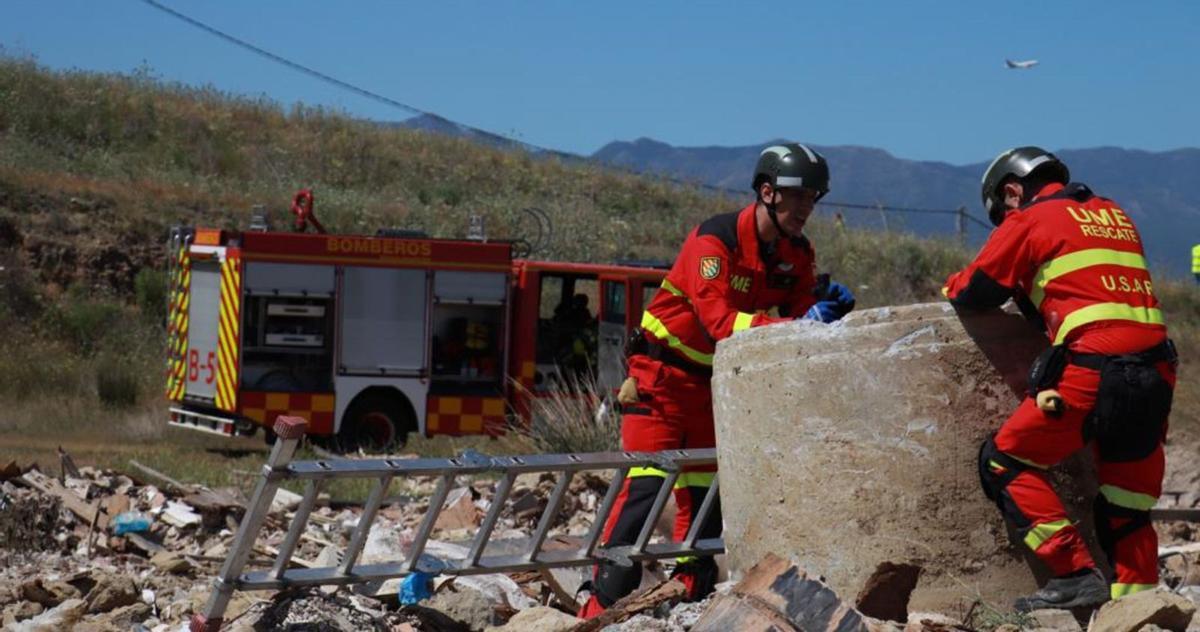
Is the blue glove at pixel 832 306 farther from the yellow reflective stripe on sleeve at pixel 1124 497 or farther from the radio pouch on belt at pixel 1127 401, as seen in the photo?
the yellow reflective stripe on sleeve at pixel 1124 497

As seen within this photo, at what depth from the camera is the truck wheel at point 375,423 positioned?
15852 millimetres

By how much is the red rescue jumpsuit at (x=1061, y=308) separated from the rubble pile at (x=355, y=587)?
0.32 metres

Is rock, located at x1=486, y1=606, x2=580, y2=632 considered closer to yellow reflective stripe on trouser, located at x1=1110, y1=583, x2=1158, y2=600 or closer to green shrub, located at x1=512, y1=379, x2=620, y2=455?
yellow reflective stripe on trouser, located at x1=1110, y1=583, x2=1158, y2=600

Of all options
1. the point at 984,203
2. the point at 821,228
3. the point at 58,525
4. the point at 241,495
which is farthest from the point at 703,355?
the point at 821,228

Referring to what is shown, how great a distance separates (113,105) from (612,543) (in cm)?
2906

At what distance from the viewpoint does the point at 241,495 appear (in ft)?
34.2

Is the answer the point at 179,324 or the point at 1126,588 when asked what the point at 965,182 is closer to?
the point at 179,324

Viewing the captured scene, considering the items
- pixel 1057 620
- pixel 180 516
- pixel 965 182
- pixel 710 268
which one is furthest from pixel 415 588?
pixel 965 182

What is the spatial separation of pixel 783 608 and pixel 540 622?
1.02 metres

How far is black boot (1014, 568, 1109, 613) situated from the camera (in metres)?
5.22

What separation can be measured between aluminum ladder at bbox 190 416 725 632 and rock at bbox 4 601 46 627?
1612 mm

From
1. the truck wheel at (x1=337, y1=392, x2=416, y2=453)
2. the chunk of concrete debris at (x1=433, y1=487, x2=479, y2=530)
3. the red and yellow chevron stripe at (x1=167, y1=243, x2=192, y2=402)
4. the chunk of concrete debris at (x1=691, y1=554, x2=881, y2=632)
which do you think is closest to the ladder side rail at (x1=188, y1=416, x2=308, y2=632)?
the chunk of concrete debris at (x1=691, y1=554, x2=881, y2=632)

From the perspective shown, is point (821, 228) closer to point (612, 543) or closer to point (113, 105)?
point (113, 105)

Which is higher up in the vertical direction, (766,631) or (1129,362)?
(1129,362)
